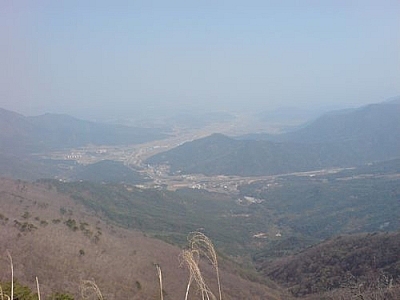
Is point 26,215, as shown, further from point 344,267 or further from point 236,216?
point 236,216

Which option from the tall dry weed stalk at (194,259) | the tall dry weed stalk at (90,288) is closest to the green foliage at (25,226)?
the tall dry weed stalk at (90,288)

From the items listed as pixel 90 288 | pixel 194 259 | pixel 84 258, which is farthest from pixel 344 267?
pixel 194 259

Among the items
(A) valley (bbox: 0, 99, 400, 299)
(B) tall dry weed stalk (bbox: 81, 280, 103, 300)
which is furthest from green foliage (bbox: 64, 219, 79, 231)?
(B) tall dry weed stalk (bbox: 81, 280, 103, 300)

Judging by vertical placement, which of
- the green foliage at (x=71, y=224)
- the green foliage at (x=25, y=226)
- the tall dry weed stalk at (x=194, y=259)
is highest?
the tall dry weed stalk at (x=194, y=259)

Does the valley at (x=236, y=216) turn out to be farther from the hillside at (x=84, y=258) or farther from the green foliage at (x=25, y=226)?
the hillside at (x=84, y=258)

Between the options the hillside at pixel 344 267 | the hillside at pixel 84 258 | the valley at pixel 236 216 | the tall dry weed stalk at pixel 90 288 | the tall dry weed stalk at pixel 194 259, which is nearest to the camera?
the tall dry weed stalk at pixel 194 259

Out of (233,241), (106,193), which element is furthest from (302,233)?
(106,193)
